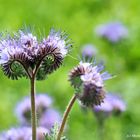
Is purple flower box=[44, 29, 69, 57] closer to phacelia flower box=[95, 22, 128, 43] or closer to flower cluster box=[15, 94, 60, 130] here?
flower cluster box=[15, 94, 60, 130]

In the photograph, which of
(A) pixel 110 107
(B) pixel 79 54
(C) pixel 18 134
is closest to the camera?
(C) pixel 18 134

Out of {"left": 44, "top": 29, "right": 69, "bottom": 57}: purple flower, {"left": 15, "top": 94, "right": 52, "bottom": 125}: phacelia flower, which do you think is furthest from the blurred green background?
{"left": 44, "top": 29, "right": 69, "bottom": 57}: purple flower

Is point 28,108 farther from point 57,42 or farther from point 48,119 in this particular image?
point 57,42

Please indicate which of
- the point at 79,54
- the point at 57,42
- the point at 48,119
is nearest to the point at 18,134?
the point at 57,42

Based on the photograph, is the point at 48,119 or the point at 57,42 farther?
the point at 48,119

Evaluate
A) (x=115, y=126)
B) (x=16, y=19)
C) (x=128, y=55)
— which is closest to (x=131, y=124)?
(x=115, y=126)

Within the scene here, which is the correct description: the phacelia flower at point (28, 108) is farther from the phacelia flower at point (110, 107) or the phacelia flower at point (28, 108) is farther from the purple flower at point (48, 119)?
the phacelia flower at point (110, 107)
